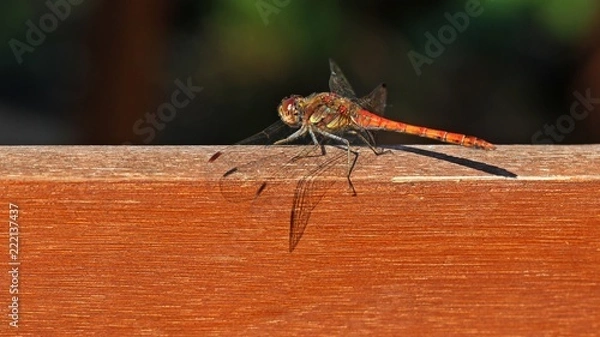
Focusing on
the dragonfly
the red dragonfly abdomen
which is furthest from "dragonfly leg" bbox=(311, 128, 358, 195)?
the red dragonfly abdomen

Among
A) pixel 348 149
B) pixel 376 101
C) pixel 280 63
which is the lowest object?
pixel 348 149

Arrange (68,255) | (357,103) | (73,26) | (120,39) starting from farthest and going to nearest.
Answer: (73,26) < (120,39) < (357,103) < (68,255)

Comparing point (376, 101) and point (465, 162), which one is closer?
point (465, 162)

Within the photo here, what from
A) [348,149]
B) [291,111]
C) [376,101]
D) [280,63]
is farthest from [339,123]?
[280,63]

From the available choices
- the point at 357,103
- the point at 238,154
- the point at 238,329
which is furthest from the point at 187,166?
the point at 357,103

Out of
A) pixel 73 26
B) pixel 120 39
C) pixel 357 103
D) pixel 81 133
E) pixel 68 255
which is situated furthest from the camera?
pixel 73 26

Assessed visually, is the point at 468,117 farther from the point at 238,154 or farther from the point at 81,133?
the point at 238,154

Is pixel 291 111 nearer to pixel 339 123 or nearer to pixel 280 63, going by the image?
pixel 339 123

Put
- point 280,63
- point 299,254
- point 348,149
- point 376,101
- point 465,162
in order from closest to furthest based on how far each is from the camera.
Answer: point 299,254 < point 465,162 < point 348,149 < point 376,101 < point 280,63
